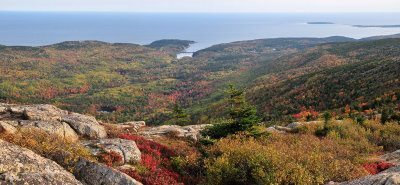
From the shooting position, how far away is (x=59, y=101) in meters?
133

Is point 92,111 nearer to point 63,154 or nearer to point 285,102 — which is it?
point 285,102

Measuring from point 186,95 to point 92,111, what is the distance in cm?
6254

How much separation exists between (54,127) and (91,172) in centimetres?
795

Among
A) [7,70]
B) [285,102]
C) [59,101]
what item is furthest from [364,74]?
[7,70]

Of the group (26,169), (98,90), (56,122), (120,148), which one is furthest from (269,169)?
(98,90)

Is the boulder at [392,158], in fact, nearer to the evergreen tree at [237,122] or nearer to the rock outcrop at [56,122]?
the evergreen tree at [237,122]

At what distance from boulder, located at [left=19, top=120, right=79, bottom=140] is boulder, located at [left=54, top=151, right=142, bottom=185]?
5949 millimetres

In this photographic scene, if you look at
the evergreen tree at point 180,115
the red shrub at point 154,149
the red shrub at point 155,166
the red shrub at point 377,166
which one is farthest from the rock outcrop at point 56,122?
the evergreen tree at point 180,115

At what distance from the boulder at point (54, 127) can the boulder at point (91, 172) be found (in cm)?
595

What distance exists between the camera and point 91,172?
9055 mm

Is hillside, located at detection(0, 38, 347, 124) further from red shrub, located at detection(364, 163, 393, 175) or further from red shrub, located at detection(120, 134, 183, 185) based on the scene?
red shrub, located at detection(364, 163, 393, 175)

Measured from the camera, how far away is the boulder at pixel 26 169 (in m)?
6.84

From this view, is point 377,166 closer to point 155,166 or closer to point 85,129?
point 155,166

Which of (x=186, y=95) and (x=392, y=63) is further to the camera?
(x=186, y=95)
